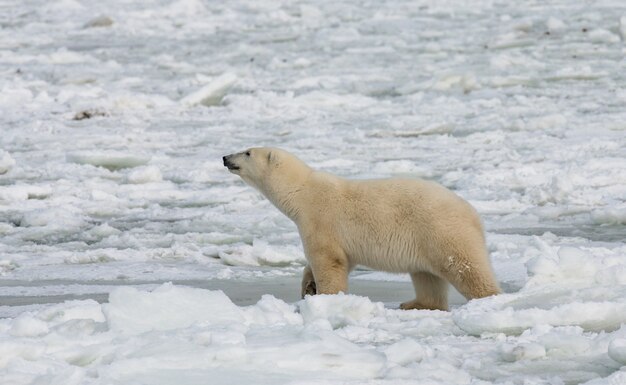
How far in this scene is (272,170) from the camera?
5.38m

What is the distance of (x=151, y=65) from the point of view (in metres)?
15.1

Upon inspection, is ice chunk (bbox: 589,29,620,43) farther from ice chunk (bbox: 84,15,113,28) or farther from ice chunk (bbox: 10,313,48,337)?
ice chunk (bbox: 10,313,48,337)

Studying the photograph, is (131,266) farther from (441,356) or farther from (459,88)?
(459,88)

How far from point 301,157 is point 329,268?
453 centimetres

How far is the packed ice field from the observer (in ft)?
10.8

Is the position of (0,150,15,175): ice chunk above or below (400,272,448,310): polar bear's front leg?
below

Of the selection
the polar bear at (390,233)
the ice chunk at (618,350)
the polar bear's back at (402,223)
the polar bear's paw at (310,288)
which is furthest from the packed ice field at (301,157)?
the polar bear's back at (402,223)

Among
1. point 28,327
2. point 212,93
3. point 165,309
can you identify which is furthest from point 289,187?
point 212,93

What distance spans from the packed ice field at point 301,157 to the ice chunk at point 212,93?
24 millimetres

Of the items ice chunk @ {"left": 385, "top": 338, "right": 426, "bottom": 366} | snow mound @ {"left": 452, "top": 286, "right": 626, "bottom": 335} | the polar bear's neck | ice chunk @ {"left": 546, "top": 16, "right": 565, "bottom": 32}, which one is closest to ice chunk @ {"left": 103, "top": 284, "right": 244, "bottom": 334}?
ice chunk @ {"left": 385, "top": 338, "right": 426, "bottom": 366}

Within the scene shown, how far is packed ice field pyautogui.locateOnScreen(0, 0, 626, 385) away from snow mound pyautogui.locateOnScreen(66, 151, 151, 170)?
27 mm

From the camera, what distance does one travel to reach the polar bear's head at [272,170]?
17.2 feet

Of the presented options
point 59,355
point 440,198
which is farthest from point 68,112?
point 59,355

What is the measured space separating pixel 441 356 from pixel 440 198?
1389 millimetres
